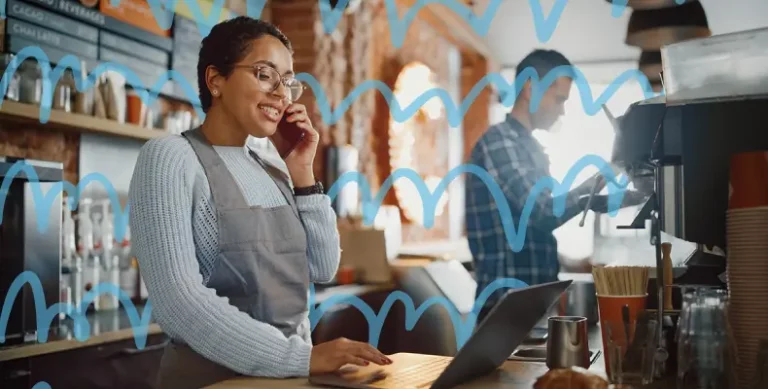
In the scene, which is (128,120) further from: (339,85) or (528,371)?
(528,371)

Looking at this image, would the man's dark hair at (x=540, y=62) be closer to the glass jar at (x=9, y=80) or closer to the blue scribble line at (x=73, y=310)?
the blue scribble line at (x=73, y=310)

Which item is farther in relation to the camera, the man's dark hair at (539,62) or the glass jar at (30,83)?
the man's dark hair at (539,62)

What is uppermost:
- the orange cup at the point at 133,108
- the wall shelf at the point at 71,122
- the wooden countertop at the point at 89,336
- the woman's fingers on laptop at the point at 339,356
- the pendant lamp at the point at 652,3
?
the pendant lamp at the point at 652,3

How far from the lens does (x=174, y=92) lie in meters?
3.61

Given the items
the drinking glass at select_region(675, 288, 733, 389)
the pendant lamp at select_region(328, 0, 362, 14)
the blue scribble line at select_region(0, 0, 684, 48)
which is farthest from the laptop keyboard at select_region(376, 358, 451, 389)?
the pendant lamp at select_region(328, 0, 362, 14)

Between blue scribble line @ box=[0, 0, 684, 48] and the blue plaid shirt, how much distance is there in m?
0.71

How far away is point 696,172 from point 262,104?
0.93m

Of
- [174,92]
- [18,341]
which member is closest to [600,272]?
[18,341]

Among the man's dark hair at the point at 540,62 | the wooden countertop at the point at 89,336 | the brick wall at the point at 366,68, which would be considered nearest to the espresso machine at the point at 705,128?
the man's dark hair at the point at 540,62

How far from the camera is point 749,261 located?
4.07 ft

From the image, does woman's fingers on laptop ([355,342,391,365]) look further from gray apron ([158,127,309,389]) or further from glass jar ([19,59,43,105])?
glass jar ([19,59,43,105])

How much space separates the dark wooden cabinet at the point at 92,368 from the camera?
7.51 ft

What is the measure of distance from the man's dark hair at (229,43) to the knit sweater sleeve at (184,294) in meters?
0.31
